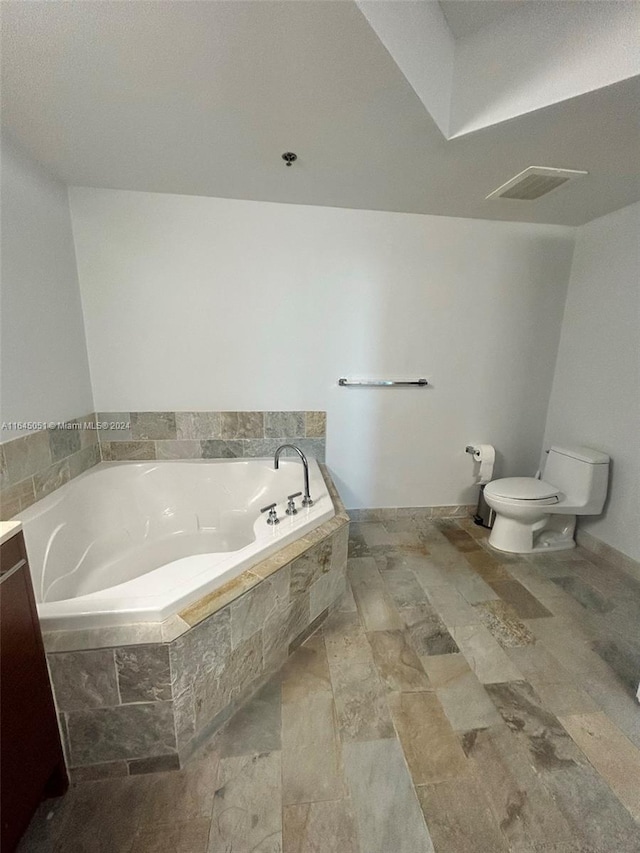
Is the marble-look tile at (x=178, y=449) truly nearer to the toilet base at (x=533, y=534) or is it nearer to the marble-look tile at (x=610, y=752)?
the toilet base at (x=533, y=534)

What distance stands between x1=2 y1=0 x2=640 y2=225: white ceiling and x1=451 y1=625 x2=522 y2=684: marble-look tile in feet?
6.94

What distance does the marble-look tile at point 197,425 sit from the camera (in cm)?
225

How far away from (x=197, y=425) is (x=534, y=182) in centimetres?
235

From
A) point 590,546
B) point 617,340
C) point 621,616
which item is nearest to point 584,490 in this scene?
point 590,546

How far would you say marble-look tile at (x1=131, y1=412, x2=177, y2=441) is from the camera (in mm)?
2215

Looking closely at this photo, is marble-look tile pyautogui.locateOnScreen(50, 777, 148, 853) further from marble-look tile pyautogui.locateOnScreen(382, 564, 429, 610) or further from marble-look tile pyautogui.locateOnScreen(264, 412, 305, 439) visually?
marble-look tile pyautogui.locateOnScreen(264, 412, 305, 439)

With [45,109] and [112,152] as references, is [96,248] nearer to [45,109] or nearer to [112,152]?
[112,152]

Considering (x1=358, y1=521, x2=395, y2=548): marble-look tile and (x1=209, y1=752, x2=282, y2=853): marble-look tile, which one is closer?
(x1=209, y1=752, x2=282, y2=853): marble-look tile

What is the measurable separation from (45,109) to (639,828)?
3000mm

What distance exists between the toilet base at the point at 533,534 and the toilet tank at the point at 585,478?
22 cm

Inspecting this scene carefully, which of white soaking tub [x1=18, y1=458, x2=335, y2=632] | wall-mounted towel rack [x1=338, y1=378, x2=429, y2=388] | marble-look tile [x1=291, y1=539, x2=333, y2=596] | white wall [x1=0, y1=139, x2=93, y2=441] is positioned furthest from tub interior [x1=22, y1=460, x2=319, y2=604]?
wall-mounted towel rack [x1=338, y1=378, x2=429, y2=388]

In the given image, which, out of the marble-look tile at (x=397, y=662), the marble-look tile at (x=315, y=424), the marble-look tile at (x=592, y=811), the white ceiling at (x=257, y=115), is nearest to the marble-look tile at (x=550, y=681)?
the marble-look tile at (x=592, y=811)

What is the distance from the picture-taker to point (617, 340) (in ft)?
6.84

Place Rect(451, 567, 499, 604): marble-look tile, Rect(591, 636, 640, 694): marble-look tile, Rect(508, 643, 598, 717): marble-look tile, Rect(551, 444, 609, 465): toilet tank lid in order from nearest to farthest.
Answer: Rect(508, 643, 598, 717): marble-look tile < Rect(591, 636, 640, 694): marble-look tile < Rect(451, 567, 499, 604): marble-look tile < Rect(551, 444, 609, 465): toilet tank lid
